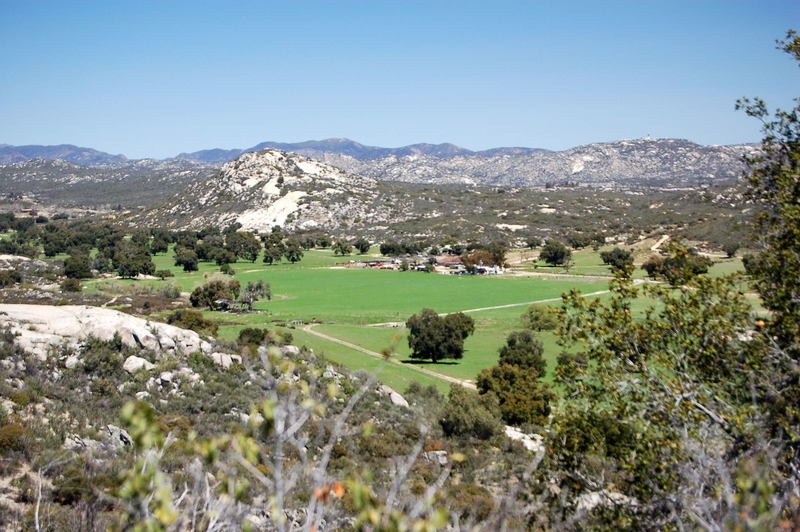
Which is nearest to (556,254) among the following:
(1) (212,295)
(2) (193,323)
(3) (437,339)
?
(1) (212,295)

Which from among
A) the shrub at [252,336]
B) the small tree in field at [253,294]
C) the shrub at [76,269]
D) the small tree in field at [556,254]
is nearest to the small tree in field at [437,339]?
the shrub at [252,336]

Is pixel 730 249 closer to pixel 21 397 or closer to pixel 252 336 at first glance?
pixel 252 336

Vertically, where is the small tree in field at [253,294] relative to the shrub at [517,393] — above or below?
below

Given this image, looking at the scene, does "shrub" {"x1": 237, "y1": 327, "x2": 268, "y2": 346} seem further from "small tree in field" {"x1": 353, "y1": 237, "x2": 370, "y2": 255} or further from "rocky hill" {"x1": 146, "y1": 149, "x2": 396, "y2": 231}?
"rocky hill" {"x1": 146, "y1": 149, "x2": 396, "y2": 231}

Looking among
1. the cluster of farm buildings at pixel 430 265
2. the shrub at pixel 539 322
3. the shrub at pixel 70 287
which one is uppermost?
the shrub at pixel 70 287

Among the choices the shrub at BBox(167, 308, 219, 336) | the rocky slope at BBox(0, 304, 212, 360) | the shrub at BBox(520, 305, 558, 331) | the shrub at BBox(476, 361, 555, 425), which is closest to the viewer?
the rocky slope at BBox(0, 304, 212, 360)

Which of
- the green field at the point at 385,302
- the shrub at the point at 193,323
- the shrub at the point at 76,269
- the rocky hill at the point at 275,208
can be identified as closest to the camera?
the shrub at the point at 193,323

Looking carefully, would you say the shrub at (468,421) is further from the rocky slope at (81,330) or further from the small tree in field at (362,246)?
the small tree in field at (362,246)

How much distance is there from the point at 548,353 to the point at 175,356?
107 feet

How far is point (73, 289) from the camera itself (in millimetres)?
70000

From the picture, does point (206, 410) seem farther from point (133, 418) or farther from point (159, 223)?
point (159, 223)

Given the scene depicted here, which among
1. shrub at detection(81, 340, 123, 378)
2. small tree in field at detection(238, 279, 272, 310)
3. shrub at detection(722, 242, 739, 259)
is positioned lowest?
small tree in field at detection(238, 279, 272, 310)

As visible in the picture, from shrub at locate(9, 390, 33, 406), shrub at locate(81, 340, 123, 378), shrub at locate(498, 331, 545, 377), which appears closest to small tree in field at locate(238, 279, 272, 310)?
shrub at locate(498, 331, 545, 377)

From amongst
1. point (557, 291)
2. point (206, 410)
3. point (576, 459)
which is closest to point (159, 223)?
point (557, 291)
